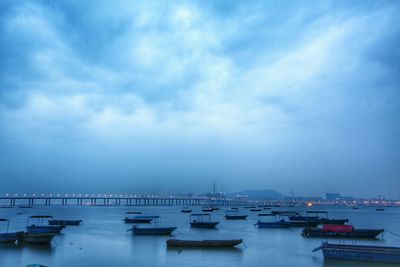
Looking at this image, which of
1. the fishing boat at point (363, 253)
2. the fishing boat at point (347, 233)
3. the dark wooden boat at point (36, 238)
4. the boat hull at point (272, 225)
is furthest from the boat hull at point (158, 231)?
the fishing boat at point (363, 253)

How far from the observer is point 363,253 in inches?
872

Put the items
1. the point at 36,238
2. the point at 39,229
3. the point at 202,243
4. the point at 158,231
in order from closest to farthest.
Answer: the point at 202,243
the point at 36,238
the point at 39,229
the point at 158,231

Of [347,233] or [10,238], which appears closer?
[10,238]

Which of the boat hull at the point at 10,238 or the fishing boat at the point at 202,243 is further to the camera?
the boat hull at the point at 10,238

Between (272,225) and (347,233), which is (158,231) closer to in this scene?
(272,225)

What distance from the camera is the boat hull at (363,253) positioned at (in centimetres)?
2145

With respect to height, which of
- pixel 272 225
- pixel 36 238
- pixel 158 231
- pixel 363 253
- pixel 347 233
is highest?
pixel 363 253

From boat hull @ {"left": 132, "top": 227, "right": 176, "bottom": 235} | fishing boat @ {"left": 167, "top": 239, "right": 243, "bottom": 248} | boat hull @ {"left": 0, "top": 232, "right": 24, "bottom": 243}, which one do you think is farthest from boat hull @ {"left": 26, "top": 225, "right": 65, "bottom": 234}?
fishing boat @ {"left": 167, "top": 239, "right": 243, "bottom": 248}

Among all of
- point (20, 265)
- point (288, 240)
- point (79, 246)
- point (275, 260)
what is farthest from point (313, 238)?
point (20, 265)

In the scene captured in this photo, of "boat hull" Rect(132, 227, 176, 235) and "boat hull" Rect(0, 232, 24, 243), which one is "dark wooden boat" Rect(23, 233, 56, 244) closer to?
"boat hull" Rect(0, 232, 24, 243)

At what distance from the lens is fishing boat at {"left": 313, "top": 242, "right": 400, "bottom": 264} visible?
21.4 metres

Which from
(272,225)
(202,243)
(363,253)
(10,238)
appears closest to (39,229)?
(10,238)

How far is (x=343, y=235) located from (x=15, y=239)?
31.0 m

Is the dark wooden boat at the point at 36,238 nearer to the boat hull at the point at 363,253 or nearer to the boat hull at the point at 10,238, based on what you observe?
the boat hull at the point at 10,238
